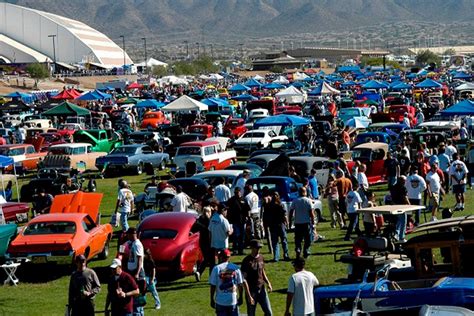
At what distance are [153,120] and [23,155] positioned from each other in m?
17.3

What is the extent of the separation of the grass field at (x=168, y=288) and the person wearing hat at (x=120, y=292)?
1.51 metres

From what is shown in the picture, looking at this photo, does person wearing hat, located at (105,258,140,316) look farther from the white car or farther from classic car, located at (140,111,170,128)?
classic car, located at (140,111,170,128)

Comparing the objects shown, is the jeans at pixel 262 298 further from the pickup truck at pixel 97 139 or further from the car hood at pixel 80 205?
the pickup truck at pixel 97 139

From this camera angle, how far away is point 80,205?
856 inches

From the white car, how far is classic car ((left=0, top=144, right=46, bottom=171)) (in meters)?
7.74

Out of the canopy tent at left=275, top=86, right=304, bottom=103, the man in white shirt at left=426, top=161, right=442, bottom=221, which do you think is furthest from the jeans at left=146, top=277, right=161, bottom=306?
the canopy tent at left=275, top=86, right=304, bottom=103

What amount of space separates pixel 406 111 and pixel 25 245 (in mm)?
32412

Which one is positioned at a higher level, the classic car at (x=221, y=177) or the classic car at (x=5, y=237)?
the classic car at (x=221, y=177)

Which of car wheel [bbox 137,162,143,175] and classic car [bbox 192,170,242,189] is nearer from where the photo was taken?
classic car [bbox 192,170,242,189]

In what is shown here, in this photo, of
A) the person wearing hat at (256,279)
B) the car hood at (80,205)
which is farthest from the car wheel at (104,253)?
the person wearing hat at (256,279)

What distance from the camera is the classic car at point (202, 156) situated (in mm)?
33688

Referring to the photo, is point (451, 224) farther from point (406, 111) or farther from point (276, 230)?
point (406, 111)

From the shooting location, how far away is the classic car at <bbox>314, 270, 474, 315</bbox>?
1090cm

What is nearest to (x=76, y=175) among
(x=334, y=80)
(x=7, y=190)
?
(x=7, y=190)
